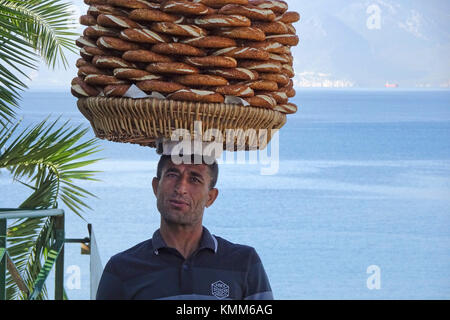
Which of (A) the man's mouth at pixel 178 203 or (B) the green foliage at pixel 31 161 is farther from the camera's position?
(B) the green foliage at pixel 31 161

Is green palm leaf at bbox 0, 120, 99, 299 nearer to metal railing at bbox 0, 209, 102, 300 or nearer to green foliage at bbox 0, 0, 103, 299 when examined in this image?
green foliage at bbox 0, 0, 103, 299

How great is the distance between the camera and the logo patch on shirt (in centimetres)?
176

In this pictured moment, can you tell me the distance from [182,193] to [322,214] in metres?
22.4

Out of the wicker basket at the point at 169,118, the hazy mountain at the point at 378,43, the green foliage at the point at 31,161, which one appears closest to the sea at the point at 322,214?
the green foliage at the point at 31,161

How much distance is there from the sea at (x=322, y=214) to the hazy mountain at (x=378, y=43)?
2053 cm

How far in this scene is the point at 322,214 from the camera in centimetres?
2394

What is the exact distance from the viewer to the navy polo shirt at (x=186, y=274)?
1.76m

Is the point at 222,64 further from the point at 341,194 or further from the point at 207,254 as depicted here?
the point at 341,194

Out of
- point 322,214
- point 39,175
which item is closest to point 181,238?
point 39,175

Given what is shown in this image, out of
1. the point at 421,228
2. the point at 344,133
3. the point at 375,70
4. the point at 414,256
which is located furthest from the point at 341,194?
the point at 375,70

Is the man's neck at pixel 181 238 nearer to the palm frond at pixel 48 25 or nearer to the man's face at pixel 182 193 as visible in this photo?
the man's face at pixel 182 193

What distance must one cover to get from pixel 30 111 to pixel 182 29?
44.0m
